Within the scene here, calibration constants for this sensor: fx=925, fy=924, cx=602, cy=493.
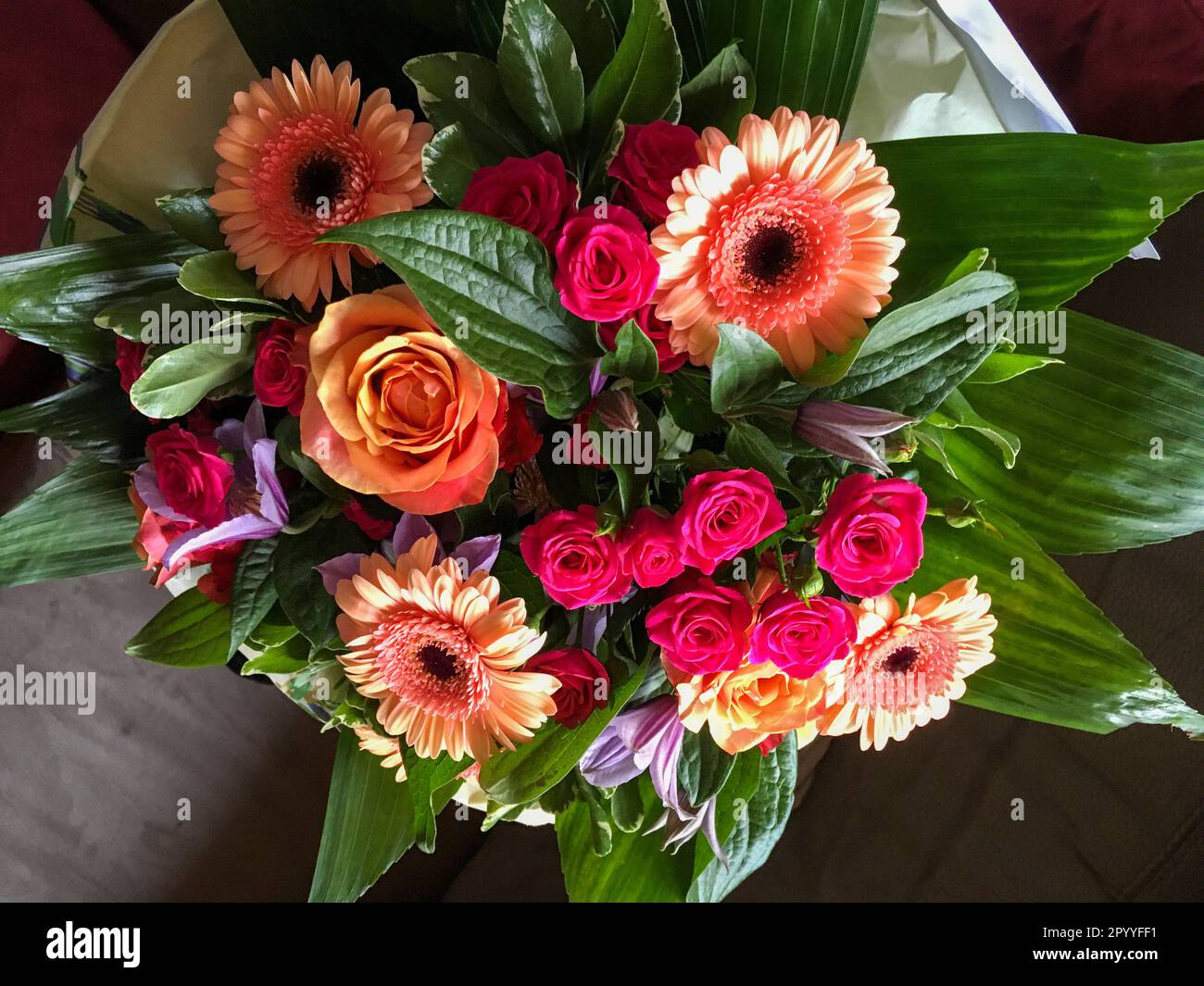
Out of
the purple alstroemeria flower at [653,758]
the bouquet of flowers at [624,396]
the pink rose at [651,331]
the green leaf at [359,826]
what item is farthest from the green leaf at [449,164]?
the green leaf at [359,826]

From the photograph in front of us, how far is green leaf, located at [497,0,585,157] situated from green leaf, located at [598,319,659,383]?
0.13 m

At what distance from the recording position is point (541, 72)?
1.49 ft

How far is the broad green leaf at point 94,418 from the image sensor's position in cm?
61

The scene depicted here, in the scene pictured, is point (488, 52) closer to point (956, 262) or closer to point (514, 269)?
point (514, 269)

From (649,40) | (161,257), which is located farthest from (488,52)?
(161,257)

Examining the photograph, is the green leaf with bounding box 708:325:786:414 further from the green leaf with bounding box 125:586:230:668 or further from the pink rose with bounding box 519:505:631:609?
the green leaf with bounding box 125:586:230:668

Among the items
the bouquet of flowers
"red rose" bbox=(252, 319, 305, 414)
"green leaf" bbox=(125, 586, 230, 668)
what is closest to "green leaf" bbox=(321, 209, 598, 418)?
the bouquet of flowers

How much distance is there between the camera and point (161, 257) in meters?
0.56

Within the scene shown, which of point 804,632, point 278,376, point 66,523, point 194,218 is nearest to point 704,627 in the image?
point 804,632

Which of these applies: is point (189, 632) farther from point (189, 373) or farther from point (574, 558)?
point (574, 558)

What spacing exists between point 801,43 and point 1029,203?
156mm

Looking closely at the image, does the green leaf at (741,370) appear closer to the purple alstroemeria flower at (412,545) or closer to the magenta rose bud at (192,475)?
the purple alstroemeria flower at (412,545)

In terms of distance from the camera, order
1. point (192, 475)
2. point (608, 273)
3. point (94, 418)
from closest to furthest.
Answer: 1. point (608, 273)
2. point (192, 475)
3. point (94, 418)

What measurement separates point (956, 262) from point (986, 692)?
304mm
